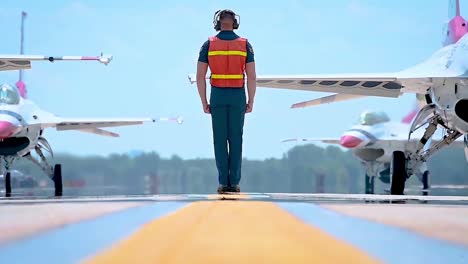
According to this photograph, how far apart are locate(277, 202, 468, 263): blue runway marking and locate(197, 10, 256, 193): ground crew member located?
368 cm

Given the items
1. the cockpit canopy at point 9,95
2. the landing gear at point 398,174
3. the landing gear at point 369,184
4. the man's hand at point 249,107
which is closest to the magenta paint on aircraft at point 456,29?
the landing gear at point 398,174

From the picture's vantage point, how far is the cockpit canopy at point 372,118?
1216 inches

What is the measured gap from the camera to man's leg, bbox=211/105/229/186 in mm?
6516

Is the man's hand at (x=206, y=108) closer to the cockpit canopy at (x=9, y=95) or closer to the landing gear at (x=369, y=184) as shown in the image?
the cockpit canopy at (x=9, y=95)

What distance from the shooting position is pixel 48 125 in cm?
1984

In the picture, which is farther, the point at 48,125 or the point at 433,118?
the point at 48,125

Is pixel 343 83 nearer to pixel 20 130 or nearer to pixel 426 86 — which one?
pixel 426 86

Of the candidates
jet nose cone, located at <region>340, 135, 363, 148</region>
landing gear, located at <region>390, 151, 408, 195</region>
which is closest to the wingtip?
landing gear, located at <region>390, 151, 408, 195</region>

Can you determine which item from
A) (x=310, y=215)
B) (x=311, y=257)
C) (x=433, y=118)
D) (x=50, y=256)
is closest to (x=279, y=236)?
(x=311, y=257)

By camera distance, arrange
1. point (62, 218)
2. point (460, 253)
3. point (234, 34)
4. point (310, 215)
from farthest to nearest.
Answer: point (234, 34) < point (310, 215) < point (62, 218) < point (460, 253)

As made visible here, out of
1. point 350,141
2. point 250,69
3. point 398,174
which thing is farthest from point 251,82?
point 350,141

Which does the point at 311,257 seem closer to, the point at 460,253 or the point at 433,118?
the point at 460,253

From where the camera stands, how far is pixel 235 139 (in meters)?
6.57

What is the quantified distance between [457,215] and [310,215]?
0.72m
